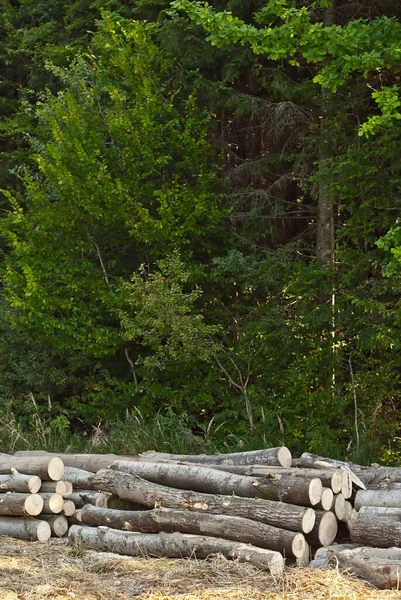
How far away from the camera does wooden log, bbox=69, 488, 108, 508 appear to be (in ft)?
31.1

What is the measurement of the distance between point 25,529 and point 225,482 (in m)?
2.27

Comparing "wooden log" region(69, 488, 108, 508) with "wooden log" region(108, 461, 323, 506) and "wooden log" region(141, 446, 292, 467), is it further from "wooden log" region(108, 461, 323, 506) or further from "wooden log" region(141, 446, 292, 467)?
"wooden log" region(141, 446, 292, 467)

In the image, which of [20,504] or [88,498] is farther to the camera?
[88,498]

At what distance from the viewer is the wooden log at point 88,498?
31.1ft

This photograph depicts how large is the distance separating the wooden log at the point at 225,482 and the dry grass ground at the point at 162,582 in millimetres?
745

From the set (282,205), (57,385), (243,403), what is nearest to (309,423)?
(243,403)

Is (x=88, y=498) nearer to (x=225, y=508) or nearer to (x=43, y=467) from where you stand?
(x=43, y=467)

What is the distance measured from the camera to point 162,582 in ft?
24.6

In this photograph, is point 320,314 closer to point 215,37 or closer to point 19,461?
point 215,37

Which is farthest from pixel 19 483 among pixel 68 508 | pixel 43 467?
pixel 68 508

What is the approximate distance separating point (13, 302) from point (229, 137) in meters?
5.12

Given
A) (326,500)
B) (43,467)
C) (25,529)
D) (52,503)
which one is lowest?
(25,529)

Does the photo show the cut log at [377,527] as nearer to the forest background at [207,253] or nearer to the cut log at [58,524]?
the cut log at [58,524]

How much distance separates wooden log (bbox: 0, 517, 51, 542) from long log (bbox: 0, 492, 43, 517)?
0.35ft
